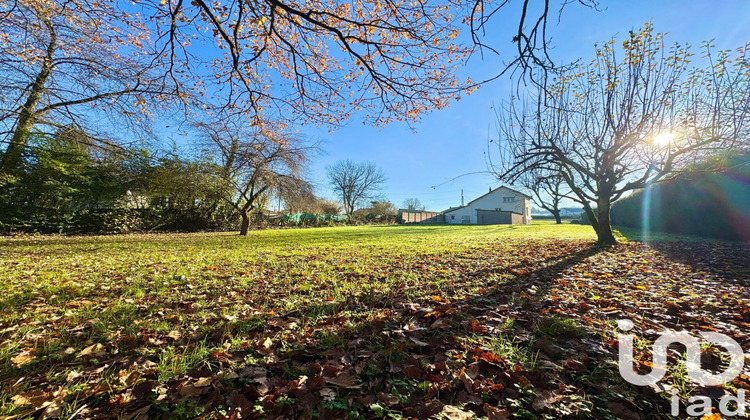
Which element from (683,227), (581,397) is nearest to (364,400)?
(581,397)

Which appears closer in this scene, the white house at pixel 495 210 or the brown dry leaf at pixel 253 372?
the brown dry leaf at pixel 253 372

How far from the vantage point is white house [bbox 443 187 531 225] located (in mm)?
33375

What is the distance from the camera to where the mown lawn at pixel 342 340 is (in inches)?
57.9

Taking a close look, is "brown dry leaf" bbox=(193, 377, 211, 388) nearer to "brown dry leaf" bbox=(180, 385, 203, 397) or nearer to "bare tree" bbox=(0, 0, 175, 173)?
"brown dry leaf" bbox=(180, 385, 203, 397)

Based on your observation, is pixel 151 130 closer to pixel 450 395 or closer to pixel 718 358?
pixel 450 395

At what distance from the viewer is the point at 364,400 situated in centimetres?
149

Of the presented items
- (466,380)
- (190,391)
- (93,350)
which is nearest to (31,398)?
(93,350)

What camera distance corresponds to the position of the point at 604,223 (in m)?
8.50

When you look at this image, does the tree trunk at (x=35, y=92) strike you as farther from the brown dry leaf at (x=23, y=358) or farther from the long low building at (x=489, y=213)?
the long low building at (x=489, y=213)

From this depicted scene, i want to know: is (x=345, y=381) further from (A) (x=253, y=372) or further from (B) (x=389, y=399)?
(A) (x=253, y=372)

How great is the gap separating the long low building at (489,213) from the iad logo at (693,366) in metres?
33.4

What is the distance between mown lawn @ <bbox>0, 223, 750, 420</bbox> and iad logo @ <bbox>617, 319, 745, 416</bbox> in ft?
0.18

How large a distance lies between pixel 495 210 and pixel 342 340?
36.1 m

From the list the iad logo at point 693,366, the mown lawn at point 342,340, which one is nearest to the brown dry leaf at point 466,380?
the mown lawn at point 342,340
